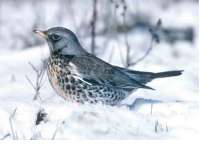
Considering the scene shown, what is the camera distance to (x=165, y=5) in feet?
45.6

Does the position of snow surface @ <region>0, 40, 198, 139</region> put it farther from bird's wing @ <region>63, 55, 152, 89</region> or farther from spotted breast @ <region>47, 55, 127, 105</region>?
bird's wing @ <region>63, 55, 152, 89</region>

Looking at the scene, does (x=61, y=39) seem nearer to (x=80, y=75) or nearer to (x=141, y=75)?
(x=80, y=75)

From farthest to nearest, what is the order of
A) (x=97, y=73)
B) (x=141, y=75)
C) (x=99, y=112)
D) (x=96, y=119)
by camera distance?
(x=141, y=75)
(x=97, y=73)
(x=99, y=112)
(x=96, y=119)

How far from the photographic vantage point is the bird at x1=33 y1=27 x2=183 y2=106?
7.42 metres

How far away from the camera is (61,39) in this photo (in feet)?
25.1

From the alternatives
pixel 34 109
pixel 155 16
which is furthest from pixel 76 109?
pixel 155 16

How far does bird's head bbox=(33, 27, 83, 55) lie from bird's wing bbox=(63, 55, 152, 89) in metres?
0.10

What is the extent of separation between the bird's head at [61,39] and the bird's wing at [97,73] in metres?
0.10

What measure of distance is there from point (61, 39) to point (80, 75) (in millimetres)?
390

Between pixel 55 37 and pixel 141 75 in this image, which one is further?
pixel 141 75

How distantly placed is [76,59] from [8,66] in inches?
82.8

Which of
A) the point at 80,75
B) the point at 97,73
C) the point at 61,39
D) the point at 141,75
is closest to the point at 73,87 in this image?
the point at 80,75

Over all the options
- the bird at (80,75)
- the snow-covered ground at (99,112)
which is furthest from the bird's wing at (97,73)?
the snow-covered ground at (99,112)

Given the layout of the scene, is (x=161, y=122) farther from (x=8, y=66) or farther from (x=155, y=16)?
(x=155, y=16)
